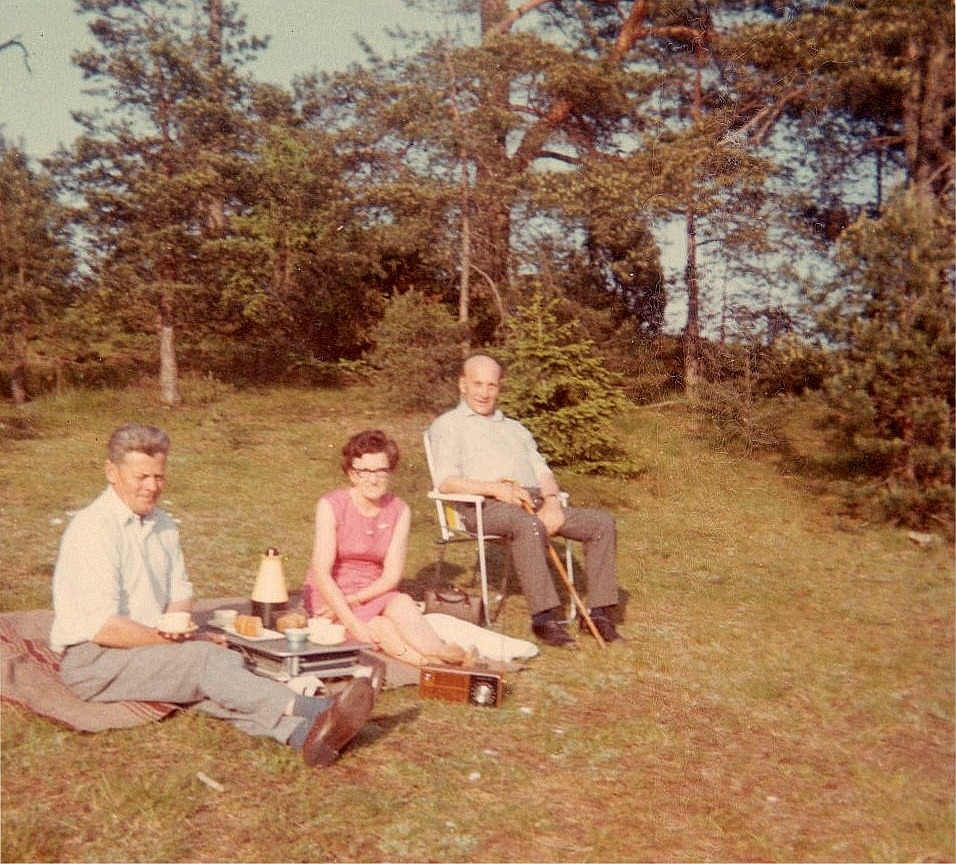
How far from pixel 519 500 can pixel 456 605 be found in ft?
2.07

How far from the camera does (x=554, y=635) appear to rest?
5.16m

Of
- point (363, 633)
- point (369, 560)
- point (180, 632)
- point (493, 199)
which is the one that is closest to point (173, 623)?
point (180, 632)

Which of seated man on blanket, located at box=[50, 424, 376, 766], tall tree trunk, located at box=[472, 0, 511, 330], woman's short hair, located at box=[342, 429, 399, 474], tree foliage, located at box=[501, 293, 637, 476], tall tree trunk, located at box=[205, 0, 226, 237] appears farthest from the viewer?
tall tree trunk, located at box=[472, 0, 511, 330]

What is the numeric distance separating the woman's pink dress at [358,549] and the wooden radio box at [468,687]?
566 millimetres

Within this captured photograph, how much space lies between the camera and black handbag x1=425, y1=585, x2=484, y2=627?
5.29 meters

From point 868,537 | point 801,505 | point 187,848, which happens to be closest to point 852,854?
point 187,848

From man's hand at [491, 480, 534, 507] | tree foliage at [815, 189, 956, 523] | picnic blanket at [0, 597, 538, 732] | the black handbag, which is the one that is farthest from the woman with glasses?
tree foliage at [815, 189, 956, 523]

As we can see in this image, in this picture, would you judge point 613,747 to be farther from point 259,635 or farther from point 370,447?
point 370,447

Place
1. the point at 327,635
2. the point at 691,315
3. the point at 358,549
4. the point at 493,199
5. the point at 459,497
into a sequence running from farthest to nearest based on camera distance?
the point at 691,315
the point at 493,199
the point at 459,497
the point at 358,549
the point at 327,635

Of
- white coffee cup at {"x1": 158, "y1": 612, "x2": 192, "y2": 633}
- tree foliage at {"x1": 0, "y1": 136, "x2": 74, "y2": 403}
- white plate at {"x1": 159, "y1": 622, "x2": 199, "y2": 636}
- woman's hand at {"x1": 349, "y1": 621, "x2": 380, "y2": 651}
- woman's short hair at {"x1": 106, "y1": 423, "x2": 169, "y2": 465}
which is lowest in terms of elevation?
woman's hand at {"x1": 349, "y1": 621, "x2": 380, "y2": 651}

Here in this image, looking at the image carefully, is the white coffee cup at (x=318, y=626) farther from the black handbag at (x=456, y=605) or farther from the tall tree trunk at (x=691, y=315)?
the tall tree trunk at (x=691, y=315)

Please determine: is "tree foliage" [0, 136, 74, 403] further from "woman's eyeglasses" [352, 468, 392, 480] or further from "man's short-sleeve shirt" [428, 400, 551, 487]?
"woman's eyeglasses" [352, 468, 392, 480]

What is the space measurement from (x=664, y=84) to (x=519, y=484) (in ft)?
30.7

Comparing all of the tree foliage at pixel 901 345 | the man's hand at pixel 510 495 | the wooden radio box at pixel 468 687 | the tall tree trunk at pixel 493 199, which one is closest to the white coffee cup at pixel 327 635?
the wooden radio box at pixel 468 687
